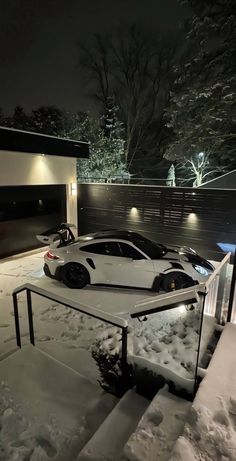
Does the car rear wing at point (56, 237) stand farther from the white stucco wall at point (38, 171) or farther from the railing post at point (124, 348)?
the railing post at point (124, 348)

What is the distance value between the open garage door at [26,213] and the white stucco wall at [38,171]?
225 mm

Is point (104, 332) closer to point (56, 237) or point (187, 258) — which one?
point (187, 258)

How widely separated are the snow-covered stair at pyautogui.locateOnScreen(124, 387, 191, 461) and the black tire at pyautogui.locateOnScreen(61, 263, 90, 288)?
3557 millimetres

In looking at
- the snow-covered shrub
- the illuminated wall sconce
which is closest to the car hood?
the snow-covered shrub

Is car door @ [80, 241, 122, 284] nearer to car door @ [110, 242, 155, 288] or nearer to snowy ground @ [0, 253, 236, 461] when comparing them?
car door @ [110, 242, 155, 288]

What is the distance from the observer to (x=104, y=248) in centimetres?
556

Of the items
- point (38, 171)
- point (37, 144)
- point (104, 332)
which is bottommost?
point (104, 332)

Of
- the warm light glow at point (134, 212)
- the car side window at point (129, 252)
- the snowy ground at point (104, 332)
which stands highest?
the warm light glow at point (134, 212)

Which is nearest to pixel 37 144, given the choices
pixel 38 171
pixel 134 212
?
pixel 38 171

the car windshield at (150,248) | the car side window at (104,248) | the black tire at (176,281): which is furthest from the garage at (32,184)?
the black tire at (176,281)

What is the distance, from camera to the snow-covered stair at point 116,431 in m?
1.79

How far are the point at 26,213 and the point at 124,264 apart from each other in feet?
14.5

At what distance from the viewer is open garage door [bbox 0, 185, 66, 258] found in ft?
25.1

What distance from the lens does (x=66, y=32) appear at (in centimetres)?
1120
